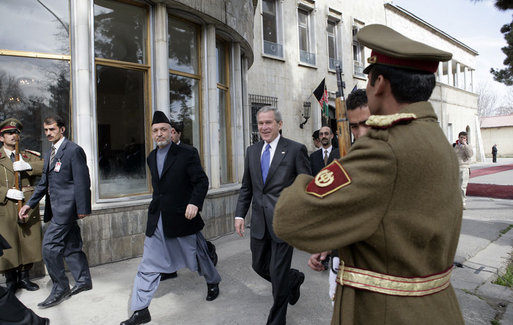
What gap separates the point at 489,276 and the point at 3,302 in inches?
208

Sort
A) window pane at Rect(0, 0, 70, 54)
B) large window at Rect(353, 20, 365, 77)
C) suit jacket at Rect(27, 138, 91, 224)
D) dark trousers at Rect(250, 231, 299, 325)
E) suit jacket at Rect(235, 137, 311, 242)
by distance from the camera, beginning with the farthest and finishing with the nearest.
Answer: large window at Rect(353, 20, 365, 77) < window pane at Rect(0, 0, 70, 54) < suit jacket at Rect(27, 138, 91, 224) < suit jacket at Rect(235, 137, 311, 242) < dark trousers at Rect(250, 231, 299, 325)

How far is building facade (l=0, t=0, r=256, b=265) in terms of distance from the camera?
5.56 m

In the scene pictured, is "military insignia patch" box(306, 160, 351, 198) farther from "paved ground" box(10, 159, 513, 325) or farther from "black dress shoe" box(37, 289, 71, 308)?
"black dress shoe" box(37, 289, 71, 308)

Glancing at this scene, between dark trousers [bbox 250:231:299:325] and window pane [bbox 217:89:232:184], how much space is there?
451cm

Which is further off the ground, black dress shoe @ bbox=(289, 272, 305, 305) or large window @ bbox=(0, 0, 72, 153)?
large window @ bbox=(0, 0, 72, 153)

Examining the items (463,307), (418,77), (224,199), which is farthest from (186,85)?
(418,77)

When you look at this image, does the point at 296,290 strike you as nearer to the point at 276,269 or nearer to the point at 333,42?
the point at 276,269

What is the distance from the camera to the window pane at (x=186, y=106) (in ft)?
22.6

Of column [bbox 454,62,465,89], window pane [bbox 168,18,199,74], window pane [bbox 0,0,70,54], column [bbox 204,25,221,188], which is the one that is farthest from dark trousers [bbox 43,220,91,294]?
column [bbox 454,62,465,89]

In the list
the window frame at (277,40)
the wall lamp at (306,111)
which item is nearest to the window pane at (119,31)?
the window frame at (277,40)

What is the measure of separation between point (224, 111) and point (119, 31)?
2813 mm

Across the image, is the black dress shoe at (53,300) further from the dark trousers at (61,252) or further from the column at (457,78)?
the column at (457,78)

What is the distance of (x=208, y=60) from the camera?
292 inches

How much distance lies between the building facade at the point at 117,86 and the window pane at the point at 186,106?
0.02 meters
